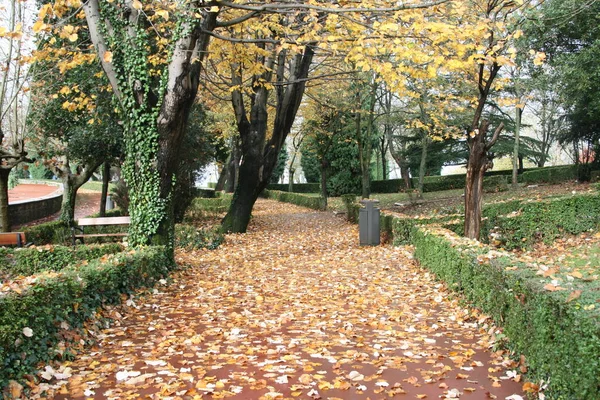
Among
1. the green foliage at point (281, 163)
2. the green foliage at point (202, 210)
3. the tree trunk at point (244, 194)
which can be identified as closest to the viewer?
the tree trunk at point (244, 194)

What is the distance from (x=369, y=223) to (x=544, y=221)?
4134mm

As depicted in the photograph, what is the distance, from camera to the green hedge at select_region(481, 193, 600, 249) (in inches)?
513

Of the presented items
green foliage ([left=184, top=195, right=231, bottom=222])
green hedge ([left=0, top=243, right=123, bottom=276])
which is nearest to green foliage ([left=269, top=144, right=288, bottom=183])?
green foliage ([left=184, top=195, right=231, bottom=222])

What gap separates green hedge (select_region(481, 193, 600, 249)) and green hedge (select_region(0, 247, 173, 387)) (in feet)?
29.1

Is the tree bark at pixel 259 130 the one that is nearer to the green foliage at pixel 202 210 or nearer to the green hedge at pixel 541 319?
the green foliage at pixel 202 210

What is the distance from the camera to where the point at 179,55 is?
9.32 metres

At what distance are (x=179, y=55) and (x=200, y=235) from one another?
616cm

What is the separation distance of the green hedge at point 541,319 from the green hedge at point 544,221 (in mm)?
6532

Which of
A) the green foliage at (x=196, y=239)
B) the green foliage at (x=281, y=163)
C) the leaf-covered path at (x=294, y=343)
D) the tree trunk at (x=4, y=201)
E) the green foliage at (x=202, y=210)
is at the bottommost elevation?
the leaf-covered path at (x=294, y=343)

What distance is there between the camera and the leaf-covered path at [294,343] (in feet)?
14.1

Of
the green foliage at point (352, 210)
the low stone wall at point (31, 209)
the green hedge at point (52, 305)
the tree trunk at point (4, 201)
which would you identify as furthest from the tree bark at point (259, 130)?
the green hedge at point (52, 305)

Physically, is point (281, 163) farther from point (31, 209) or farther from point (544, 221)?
point (544, 221)

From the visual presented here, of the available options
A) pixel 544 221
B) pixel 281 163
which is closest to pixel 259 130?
pixel 544 221

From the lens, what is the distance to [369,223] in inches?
547
